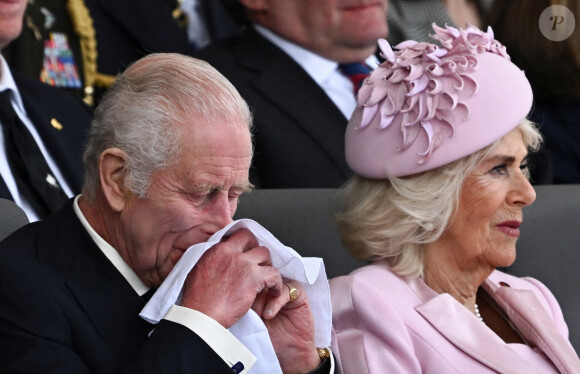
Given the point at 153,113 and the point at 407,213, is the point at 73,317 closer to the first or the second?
the point at 153,113

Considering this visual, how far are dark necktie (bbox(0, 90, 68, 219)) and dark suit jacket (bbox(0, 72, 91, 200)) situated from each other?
72mm

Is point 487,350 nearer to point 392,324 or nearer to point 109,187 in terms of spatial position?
point 392,324

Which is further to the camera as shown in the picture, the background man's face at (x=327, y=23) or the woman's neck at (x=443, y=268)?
the background man's face at (x=327, y=23)

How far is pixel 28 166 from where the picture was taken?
127 inches

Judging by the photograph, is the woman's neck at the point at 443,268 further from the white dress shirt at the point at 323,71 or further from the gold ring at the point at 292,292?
the white dress shirt at the point at 323,71

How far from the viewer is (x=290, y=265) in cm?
243

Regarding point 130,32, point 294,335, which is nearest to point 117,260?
point 294,335

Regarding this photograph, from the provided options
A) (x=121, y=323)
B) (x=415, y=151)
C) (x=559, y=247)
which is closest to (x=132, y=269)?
(x=121, y=323)

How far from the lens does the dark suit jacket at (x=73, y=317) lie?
216cm

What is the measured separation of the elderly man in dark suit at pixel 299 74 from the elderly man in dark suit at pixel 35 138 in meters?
0.58

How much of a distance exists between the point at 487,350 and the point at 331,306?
1.29 ft

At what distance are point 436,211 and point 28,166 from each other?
3.93ft

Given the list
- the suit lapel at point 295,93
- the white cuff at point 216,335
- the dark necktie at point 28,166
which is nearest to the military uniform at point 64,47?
the suit lapel at point 295,93

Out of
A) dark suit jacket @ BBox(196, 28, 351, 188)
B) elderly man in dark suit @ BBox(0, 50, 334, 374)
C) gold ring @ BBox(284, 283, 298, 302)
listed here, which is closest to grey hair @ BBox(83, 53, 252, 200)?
elderly man in dark suit @ BBox(0, 50, 334, 374)
